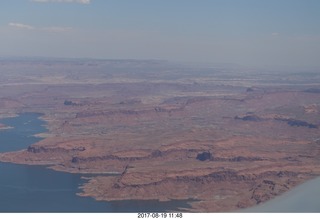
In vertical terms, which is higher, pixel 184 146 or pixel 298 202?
pixel 184 146

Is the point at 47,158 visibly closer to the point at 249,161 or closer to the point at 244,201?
the point at 249,161

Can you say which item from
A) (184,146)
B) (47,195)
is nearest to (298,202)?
(47,195)

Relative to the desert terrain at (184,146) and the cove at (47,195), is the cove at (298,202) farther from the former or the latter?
the cove at (47,195)

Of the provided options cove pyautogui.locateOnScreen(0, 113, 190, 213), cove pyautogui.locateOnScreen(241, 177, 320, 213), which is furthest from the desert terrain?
cove pyautogui.locateOnScreen(241, 177, 320, 213)

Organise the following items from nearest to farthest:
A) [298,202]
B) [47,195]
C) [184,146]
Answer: [298,202] < [47,195] < [184,146]

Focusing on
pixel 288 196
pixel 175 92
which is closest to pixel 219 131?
pixel 288 196

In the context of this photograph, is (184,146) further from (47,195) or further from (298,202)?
(298,202)

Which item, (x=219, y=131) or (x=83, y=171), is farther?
(x=219, y=131)

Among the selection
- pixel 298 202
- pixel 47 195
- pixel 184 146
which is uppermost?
pixel 184 146

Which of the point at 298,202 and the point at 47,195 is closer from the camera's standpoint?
the point at 298,202
